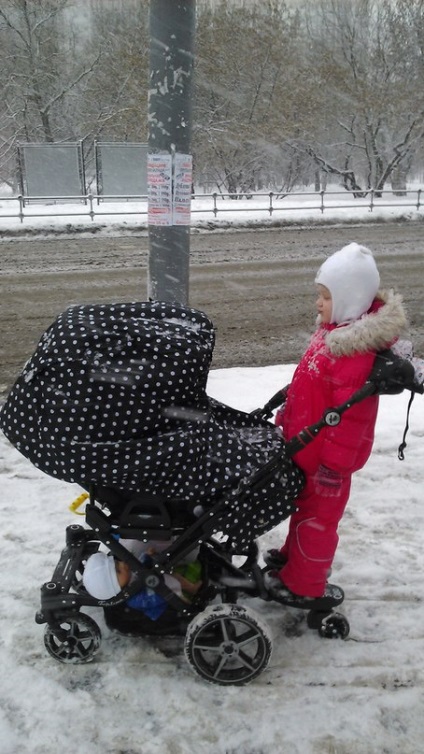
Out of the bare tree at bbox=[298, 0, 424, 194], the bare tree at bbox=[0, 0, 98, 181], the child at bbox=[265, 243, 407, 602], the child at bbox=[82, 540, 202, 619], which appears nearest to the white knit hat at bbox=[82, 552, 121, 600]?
the child at bbox=[82, 540, 202, 619]

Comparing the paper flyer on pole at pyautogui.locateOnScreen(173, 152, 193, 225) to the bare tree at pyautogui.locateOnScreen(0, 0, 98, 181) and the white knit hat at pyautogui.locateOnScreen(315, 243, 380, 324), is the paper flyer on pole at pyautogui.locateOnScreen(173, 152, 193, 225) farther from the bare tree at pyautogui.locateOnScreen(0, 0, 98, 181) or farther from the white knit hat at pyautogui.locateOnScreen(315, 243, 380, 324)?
the bare tree at pyautogui.locateOnScreen(0, 0, 98, 181)

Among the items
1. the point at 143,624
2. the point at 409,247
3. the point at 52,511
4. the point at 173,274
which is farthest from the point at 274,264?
the point at 143,624

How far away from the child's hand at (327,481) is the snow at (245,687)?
0.65 meters

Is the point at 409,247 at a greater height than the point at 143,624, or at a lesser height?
greater

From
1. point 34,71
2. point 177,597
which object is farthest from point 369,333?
point 34,71

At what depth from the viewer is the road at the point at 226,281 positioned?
23.6 ft

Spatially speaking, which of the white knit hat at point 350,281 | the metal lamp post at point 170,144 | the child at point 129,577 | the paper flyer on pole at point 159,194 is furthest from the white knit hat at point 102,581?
the paper flyer on pole at point 159,194

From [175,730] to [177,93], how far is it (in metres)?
3.28

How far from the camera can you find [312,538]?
8.82 feet

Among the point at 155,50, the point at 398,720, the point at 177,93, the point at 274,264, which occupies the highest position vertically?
the point at 155,50

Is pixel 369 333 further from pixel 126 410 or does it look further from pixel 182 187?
pixel 182 187

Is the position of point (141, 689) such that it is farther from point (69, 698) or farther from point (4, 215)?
point (4, 215)

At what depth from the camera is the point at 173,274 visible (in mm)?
4379

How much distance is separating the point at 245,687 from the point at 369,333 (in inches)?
55.7
